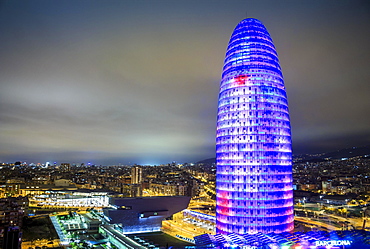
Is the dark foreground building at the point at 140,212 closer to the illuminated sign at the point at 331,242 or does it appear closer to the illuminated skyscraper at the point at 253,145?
the illuminated skyscraper at the point at 253,145

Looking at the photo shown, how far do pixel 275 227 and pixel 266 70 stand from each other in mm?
26473

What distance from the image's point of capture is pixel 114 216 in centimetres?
7256

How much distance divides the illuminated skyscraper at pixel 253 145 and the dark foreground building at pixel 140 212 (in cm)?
2137

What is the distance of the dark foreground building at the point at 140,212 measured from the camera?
73.3 meters

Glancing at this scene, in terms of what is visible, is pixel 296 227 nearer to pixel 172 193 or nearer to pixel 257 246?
pixel 257 246

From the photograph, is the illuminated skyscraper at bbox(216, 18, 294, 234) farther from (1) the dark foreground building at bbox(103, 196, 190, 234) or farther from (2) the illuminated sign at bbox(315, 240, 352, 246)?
(1) the dark foreground building at bbox(103, 196, 190, 234)

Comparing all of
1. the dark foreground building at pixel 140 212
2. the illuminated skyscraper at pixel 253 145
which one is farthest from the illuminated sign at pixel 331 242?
the dark foreground building at pixel 140 212

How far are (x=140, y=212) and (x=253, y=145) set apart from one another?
32709 millimetres

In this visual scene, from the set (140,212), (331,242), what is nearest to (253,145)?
(331,242)

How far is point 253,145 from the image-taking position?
56.2 metres

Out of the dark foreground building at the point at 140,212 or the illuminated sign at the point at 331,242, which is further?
the dark foreground building at the point at 140,212

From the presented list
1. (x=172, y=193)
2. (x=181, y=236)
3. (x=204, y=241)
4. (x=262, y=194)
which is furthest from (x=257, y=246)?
(x=172, y=193)

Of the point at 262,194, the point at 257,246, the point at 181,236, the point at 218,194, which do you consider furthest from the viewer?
the point at 181,236

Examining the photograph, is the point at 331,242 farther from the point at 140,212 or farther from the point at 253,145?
the point at 140,212
